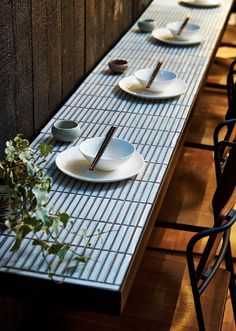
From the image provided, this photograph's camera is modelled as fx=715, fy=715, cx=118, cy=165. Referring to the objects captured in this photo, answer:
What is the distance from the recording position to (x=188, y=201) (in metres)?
2.69

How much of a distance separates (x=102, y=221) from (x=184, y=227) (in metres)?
0.64

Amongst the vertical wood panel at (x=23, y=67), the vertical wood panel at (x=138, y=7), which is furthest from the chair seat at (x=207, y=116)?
the vertical wood panel at (x=23, y=67)

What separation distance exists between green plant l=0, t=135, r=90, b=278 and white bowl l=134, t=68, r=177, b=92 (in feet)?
3.31

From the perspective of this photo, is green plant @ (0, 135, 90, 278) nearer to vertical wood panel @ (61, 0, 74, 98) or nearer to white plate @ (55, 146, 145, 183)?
white plate @ (55, 146, 145, 183)

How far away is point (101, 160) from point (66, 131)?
1.05ft

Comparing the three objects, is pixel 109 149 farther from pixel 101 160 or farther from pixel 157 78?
pixel 157 78

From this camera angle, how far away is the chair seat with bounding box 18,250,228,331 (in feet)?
6.57

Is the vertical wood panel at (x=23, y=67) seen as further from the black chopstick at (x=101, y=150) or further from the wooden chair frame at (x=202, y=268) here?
the wooden chair frame at (x=202, y=268)

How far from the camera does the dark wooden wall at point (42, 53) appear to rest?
225 centimetres

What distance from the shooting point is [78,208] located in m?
1.97

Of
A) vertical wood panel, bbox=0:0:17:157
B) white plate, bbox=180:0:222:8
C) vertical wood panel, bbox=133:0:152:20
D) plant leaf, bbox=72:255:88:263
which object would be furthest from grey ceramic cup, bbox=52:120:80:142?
white plate, bbox=180:0:222:8

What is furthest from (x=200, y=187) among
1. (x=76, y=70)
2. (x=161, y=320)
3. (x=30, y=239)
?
(x=30, y=239)

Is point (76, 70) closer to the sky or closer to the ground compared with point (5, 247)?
closer to the ground

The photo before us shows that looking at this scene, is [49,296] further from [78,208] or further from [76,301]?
[78,208]
